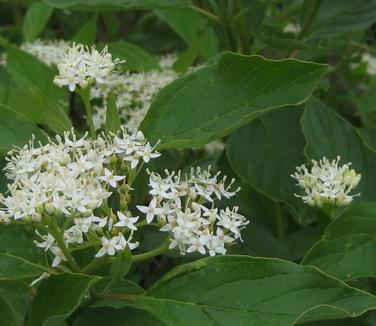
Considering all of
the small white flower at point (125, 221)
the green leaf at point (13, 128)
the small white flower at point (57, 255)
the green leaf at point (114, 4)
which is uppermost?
the green leaf at point (114, 4)

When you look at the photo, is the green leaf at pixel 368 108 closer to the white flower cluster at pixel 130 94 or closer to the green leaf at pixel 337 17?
the green leaf at pixel 337 17

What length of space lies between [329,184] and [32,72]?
0.97 meters

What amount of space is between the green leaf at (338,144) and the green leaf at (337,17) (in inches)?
10.8

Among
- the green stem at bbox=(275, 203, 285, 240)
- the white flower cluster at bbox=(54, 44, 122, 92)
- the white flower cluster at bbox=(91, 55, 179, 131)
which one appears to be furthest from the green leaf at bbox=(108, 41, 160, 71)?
the white flower cluster at bbox=(54, 44, 122, 92)

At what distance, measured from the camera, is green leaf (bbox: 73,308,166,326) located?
1227 millimetres

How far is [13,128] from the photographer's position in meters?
1.39

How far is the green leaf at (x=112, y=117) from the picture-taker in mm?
1338

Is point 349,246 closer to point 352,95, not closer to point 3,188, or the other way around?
point 3,188

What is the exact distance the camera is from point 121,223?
47.0 inches

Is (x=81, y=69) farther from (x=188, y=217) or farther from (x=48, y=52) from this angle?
(x=48, y=52)

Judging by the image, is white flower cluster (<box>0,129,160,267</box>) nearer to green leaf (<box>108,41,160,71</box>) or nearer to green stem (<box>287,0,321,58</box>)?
green stem (<box>287,0,321,58</box>)

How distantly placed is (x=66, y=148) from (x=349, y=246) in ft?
1.70

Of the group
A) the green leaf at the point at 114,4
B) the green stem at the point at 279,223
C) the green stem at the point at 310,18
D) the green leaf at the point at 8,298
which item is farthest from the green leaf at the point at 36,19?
the green leaf at the point at 8,298

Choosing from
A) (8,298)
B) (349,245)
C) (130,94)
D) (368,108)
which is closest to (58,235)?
(8,298)
